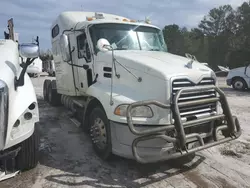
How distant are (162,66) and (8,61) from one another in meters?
2.39

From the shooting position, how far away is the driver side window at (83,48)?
578 cm

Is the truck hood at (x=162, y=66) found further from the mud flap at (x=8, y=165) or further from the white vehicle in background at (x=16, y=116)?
the mud flap at (x=8, y=165)

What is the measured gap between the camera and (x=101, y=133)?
4.64 metres

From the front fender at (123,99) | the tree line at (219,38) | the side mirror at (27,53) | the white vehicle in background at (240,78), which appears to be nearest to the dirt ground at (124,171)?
the front fender at (123,99)

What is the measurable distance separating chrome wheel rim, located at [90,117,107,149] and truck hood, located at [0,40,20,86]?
62.4 inches

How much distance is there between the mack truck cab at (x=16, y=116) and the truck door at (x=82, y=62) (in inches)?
67.5

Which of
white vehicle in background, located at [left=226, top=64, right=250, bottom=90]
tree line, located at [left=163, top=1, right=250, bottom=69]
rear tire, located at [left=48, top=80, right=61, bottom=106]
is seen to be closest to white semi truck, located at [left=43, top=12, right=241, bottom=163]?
rear tire, located at [left=48, top=80, right=61, bottom=106]

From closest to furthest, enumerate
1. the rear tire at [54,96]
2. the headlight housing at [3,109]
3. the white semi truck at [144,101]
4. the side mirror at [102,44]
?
the headlight housing at [3,109]
the white semi truck at [144,101]
the side mirror at [102,44]
the rear tire at [54,96]

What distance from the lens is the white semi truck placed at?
12.5 ft

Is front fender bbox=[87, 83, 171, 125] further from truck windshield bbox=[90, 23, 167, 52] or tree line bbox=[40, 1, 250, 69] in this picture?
tree line bbox=[40, 1, 250, 69]

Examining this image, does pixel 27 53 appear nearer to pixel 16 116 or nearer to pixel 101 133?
pixel 16 116

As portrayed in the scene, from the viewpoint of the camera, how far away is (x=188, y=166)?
→ 14.9 feet

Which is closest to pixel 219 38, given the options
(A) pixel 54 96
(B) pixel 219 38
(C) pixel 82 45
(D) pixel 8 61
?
(B) pixel 219 38

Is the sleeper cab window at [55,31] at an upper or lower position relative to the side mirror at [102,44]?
upper
